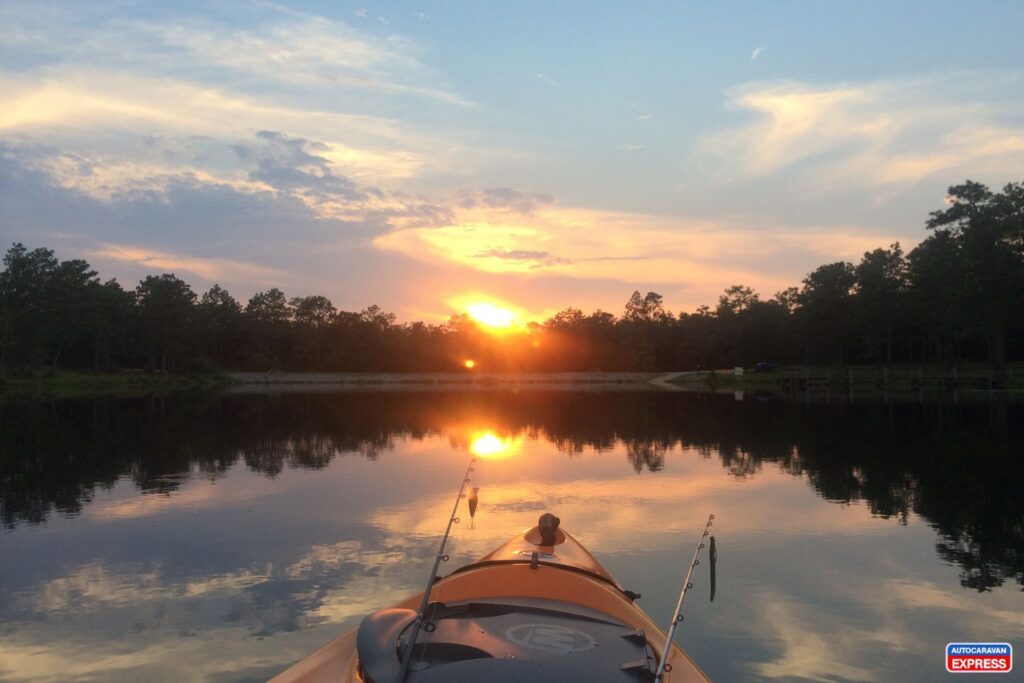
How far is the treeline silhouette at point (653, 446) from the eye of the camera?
47.6 feet

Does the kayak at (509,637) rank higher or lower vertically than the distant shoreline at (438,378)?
Result: higher

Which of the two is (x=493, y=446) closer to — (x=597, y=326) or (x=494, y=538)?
(x=494, y=538)

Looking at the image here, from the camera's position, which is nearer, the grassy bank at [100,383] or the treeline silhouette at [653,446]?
the treeline silhouette at [653,446]

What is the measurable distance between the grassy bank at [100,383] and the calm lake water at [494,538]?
45562 mm

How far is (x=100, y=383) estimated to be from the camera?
77312mm

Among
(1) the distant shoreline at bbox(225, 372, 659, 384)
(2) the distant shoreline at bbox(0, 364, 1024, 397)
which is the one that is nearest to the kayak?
(2) the distant shoreline at bbox(0, 364, 1024, 397)

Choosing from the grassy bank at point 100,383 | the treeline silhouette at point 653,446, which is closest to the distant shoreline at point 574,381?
the grassy bank at point 100,383

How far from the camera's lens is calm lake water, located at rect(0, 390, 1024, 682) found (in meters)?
7.77

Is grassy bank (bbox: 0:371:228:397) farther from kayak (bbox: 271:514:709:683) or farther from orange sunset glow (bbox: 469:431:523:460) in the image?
kayak (bbox: 271:514:709:683)

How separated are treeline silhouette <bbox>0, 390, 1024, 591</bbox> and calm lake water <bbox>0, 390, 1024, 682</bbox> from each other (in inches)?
5.3

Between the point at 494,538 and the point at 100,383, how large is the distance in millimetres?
77102

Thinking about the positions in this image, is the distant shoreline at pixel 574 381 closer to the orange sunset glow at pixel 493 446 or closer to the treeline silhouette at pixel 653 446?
the treeline silhouette at pixel 653 446

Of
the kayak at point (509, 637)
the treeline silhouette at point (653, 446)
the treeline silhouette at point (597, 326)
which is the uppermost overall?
the treeline silhouette at point (597, 326)

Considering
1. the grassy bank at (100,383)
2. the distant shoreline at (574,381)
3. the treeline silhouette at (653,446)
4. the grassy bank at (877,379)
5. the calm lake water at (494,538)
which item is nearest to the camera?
the calm lake water at (494,538)
